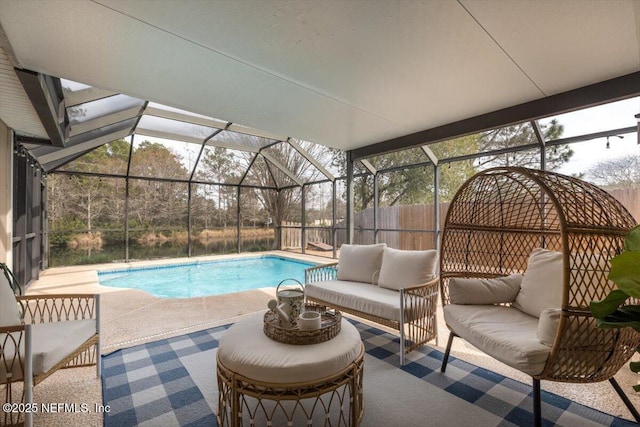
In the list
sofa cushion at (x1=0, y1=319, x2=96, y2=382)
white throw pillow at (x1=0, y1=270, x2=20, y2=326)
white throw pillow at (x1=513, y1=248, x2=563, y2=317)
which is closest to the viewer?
sofa cushion at (x1=0, y1=319, x2=96, y2=382)

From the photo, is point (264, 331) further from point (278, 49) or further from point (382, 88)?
point (382, 88)

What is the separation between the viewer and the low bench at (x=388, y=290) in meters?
2.60

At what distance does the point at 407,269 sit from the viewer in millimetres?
3014

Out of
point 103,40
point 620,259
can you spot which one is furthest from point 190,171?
point 620,259

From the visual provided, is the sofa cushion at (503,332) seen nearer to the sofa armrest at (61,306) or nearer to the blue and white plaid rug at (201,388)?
the blue and white plaid rug at (201,388)

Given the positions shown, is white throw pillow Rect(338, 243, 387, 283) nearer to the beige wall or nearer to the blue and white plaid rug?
the blue and white plaid rug

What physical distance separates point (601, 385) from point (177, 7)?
3974 mm

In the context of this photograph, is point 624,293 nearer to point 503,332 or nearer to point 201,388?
point 503,332

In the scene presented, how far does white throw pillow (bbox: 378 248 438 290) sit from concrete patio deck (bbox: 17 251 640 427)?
2.19 ft

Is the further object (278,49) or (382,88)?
(382,88)

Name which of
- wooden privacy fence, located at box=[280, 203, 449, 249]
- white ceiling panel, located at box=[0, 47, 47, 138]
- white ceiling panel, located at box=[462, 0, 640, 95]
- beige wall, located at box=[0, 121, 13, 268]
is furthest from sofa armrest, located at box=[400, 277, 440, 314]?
beige wall, located at box=[0, 121, 13, 268]

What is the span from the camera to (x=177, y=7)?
178 centimetres

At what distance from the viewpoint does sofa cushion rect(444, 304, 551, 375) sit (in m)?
1.65

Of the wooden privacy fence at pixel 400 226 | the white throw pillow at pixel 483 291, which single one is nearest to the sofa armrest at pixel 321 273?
the white throw pillow at pixel 483 291
